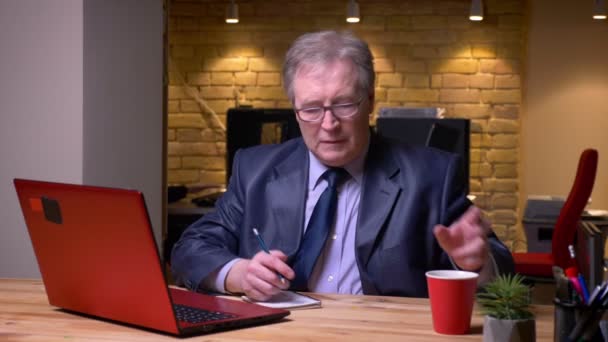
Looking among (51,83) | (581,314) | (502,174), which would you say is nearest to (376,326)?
(581,314)

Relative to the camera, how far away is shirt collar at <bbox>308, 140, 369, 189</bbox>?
7.21 ft

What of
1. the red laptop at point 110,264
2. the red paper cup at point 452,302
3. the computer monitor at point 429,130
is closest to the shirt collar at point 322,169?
the red laptop at point 110,264

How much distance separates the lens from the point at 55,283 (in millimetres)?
1739

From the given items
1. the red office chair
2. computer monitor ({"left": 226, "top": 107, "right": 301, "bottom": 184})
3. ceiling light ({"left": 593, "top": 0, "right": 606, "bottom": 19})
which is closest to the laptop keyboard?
computer monitor ({"left": 226, "top": 107, "right": 301, "bottom": 184})

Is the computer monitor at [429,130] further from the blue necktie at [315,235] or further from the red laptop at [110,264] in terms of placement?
the red laptop at [110,264]

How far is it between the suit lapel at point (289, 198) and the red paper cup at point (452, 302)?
2.13ft

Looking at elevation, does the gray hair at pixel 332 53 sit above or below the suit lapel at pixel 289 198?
above

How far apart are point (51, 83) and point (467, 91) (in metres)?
4.07

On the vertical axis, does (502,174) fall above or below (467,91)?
below

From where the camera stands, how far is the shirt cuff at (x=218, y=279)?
6.45ft

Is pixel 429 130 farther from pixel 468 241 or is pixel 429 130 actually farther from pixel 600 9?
pixel 468 241

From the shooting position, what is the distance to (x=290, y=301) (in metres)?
1.81

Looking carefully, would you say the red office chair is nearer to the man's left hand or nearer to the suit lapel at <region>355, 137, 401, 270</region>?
the suit lapel at <region>355, 137, 401, 270</region>

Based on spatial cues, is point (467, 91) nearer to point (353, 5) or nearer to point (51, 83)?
point (353, 5)
